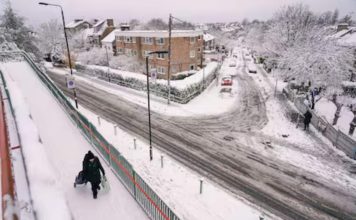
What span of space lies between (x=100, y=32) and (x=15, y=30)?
21.2 metres

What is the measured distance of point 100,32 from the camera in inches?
2291

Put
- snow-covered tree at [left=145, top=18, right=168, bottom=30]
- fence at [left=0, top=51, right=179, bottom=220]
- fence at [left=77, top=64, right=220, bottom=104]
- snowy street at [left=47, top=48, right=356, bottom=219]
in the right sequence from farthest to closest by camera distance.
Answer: snow-covered tree at [left=145, top=18, right=168, bottom=30]
fence at [left=77, top=64, right=220, bottom=104]
snowy street at [left=47, top=48, right=356, bottom=219]
fence at [left=0, top=51, right=179, bottom=220]

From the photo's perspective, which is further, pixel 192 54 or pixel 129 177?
pixel 192 54

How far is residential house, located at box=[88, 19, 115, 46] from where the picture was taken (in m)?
57.5

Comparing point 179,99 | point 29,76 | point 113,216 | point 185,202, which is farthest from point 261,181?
point 29,76

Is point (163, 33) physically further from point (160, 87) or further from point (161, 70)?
point (160, 87)

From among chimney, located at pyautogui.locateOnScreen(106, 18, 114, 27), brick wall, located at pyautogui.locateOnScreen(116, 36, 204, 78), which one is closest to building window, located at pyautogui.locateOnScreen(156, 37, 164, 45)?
brick wall, located at pyautogui.locateOnScreen(116, 36, 204, 78)

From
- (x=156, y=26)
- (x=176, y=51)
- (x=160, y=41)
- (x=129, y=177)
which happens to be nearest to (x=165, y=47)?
(x=160, y=41)

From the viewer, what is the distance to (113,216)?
22.2 feet

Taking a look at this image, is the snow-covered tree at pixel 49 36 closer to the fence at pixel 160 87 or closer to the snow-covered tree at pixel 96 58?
the snow-covered tree at pixel 96 58

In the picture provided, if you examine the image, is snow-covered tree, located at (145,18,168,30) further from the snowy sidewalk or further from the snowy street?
the snowy sidewalk

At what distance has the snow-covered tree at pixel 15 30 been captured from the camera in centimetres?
3898

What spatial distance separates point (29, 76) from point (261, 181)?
2201 centimetres

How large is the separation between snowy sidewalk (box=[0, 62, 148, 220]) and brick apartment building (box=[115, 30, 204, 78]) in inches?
826
